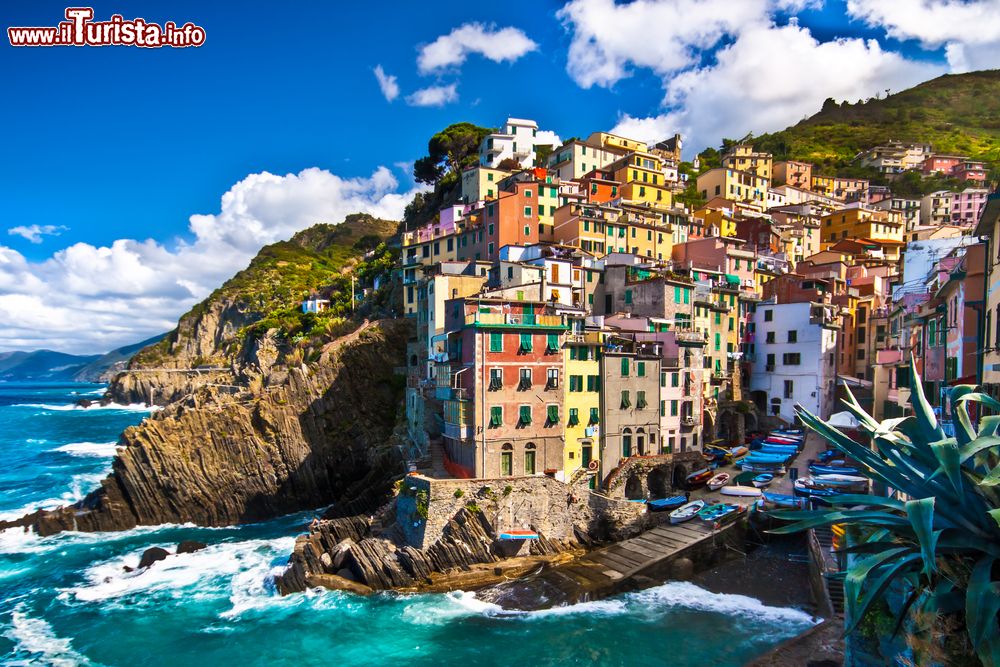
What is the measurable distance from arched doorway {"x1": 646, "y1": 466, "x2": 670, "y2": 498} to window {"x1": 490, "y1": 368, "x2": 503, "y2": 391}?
15448 millimetres

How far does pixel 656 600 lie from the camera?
33.7 metres

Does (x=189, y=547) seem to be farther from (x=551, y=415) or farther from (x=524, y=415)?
(x=551, y=415)

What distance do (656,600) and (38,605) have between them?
124 ft

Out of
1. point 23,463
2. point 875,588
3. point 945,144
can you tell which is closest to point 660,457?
point 875,588

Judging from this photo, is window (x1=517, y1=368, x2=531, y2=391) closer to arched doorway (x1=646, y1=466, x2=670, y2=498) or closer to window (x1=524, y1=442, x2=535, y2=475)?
window (x1=524, y1=442, x2=535, y2=475)

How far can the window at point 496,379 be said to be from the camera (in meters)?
39.6

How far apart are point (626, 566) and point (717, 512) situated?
830 centimetres

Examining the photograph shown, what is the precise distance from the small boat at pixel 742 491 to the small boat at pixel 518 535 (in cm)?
1556

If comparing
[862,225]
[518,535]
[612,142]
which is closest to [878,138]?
[862,225]

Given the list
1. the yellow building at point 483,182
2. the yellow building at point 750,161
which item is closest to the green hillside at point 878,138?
the yellow building at point 750,161

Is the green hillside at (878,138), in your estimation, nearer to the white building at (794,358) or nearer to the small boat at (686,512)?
the white building at (794,358)

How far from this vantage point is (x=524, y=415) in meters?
40.4

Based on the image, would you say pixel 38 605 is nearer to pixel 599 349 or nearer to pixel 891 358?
pixel 599 349

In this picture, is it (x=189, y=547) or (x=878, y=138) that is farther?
(x=878, y=138)
